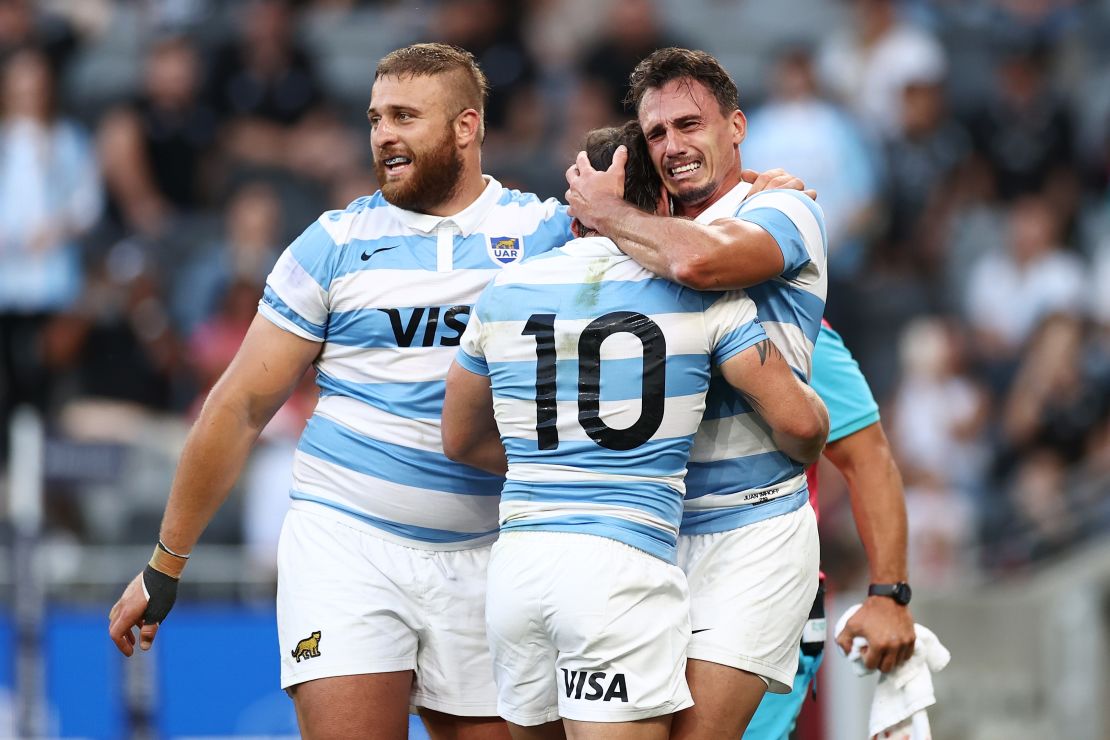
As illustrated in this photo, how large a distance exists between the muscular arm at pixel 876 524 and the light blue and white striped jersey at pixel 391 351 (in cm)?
113

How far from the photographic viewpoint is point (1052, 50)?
45.8ft

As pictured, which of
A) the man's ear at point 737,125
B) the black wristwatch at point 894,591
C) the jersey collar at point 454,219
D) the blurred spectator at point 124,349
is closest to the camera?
the man's ear at point 737,125

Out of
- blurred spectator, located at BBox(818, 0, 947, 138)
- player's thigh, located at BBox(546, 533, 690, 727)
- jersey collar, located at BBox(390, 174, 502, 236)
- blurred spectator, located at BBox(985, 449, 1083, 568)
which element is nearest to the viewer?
player's thigh, located at BBox(546, 533, 690, 727)

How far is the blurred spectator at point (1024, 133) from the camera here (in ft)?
42.8

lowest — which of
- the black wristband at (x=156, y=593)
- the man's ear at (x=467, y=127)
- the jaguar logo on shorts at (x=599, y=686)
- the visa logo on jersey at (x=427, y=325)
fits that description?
the jaguar logo on shorts at (x=599, y=686)

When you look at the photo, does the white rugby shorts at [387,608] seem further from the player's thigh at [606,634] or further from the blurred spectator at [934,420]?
the blurred spectator at [934,420]

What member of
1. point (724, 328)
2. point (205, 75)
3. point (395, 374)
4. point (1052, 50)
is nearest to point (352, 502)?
point (395, 374)

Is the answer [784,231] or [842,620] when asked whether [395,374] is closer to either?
[784,231]

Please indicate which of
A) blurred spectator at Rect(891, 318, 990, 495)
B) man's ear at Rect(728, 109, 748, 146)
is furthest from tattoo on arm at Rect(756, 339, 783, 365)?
blurred spectator at Rect(891, 318, 990, 495)

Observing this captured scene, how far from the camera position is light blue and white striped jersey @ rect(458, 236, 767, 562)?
4215 mm

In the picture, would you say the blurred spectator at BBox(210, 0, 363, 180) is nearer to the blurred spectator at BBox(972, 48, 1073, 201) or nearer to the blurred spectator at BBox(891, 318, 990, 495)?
the blurred spectator at BBox(891, 318, 990, 495)

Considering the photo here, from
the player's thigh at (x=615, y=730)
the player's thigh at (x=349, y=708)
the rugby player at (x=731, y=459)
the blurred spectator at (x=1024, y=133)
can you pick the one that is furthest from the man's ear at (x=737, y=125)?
the blurred spectator at (x=1024, y=133)

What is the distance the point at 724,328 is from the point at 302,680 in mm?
1594

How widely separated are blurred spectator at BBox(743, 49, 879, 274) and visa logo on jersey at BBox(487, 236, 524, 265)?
23.8 ft
